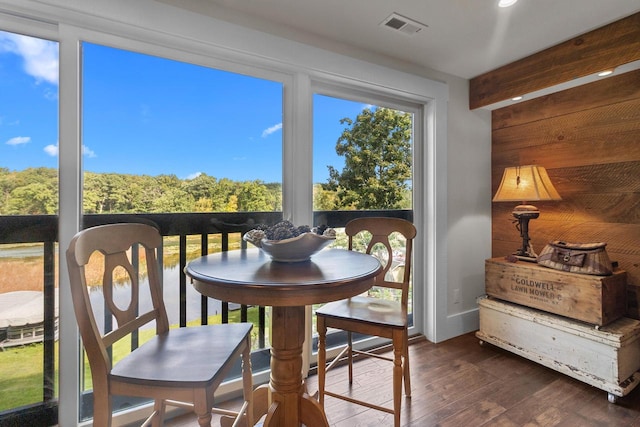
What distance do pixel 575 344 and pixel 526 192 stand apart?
1.04 meters

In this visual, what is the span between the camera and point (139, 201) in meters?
1.67

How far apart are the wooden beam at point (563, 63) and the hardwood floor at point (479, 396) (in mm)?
2007

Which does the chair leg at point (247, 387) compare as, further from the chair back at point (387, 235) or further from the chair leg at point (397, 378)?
the chair back at point (387, 235)

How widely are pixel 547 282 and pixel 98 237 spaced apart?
257 centimetres

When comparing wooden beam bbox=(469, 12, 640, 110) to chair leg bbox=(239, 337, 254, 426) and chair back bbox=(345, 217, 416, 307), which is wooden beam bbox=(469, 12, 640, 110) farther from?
chair leg bbox=(239, 337, 254, 426)

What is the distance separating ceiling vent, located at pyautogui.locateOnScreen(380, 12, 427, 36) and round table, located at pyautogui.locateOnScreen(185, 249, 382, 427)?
1.43 m

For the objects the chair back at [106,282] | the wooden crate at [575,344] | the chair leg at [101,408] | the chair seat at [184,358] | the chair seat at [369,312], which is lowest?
the wooden crate at [575,344]

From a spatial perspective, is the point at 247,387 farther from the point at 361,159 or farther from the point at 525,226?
the point at 525,226

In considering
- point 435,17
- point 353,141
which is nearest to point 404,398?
point 353,141

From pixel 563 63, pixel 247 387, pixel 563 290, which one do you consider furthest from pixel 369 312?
pixel 563 63

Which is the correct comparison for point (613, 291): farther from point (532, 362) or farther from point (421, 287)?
point (421, 287)

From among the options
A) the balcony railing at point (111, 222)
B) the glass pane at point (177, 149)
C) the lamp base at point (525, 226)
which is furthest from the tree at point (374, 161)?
the lamp base at point (525, 226)

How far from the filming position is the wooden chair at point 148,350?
98 cm

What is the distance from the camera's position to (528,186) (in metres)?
2.29
